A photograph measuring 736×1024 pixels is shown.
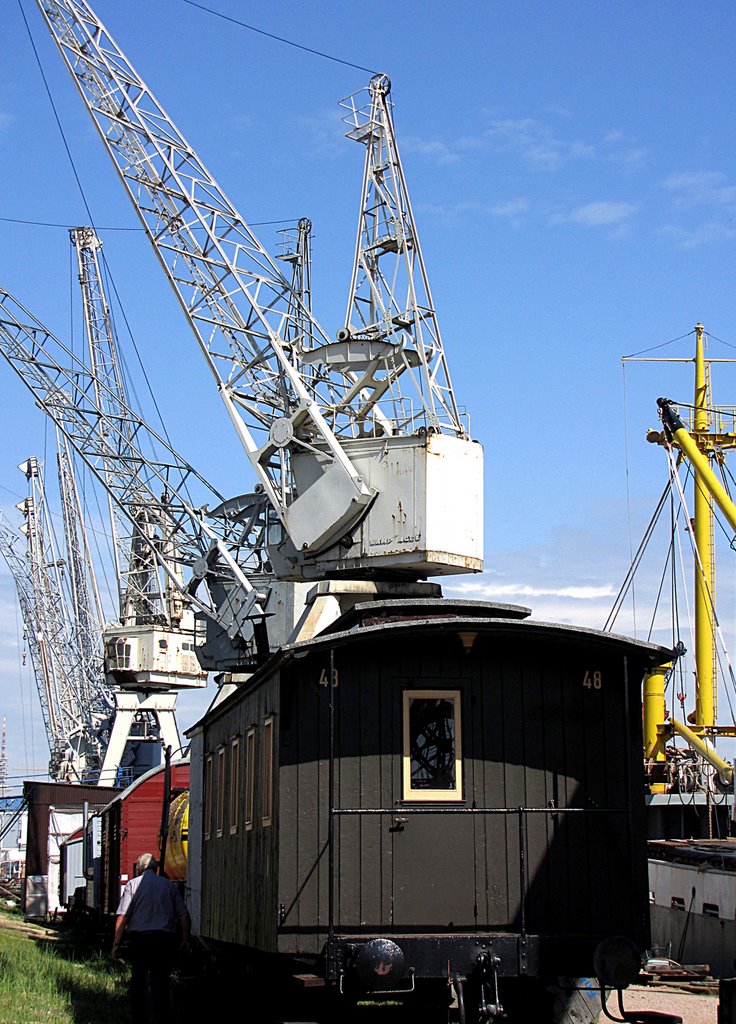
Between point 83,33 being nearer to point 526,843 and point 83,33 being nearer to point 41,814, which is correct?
point 41,814

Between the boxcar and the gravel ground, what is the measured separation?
3433 millimetres

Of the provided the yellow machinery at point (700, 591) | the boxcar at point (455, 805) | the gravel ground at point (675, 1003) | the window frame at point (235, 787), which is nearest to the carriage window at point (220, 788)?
the window frame at point (235, 787)

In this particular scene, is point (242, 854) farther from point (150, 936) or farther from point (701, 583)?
point (701, 583)

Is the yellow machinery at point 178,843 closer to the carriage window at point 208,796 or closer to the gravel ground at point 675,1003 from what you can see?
the carriage window at point 208,796

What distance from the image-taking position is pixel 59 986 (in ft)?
57.6

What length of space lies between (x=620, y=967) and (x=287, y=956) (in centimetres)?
306

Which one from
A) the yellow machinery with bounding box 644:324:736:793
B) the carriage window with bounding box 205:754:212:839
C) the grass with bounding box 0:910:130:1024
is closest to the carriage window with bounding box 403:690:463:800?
the grass with bounding box 0:910:130:1024

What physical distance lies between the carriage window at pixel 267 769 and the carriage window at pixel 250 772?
0.70 m

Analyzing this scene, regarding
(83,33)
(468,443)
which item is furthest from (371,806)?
(83,33)

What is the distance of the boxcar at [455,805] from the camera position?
40.3 feet

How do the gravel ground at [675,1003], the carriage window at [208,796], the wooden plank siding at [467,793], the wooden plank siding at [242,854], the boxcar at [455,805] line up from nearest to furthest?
1. the boxcar at [455,805]
2. the wooden plank siding at [467,793]
3. the wooden plank siding at [242,854]
4. the gravel ground at [675,1003]
5. the carriage window at [208,796]

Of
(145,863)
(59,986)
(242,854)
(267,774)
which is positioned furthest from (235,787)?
(59,986)

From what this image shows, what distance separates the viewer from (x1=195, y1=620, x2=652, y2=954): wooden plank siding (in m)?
12.5

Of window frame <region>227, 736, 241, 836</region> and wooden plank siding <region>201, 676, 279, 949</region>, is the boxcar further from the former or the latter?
window frame <region>227, 736, 241, 836</region>
